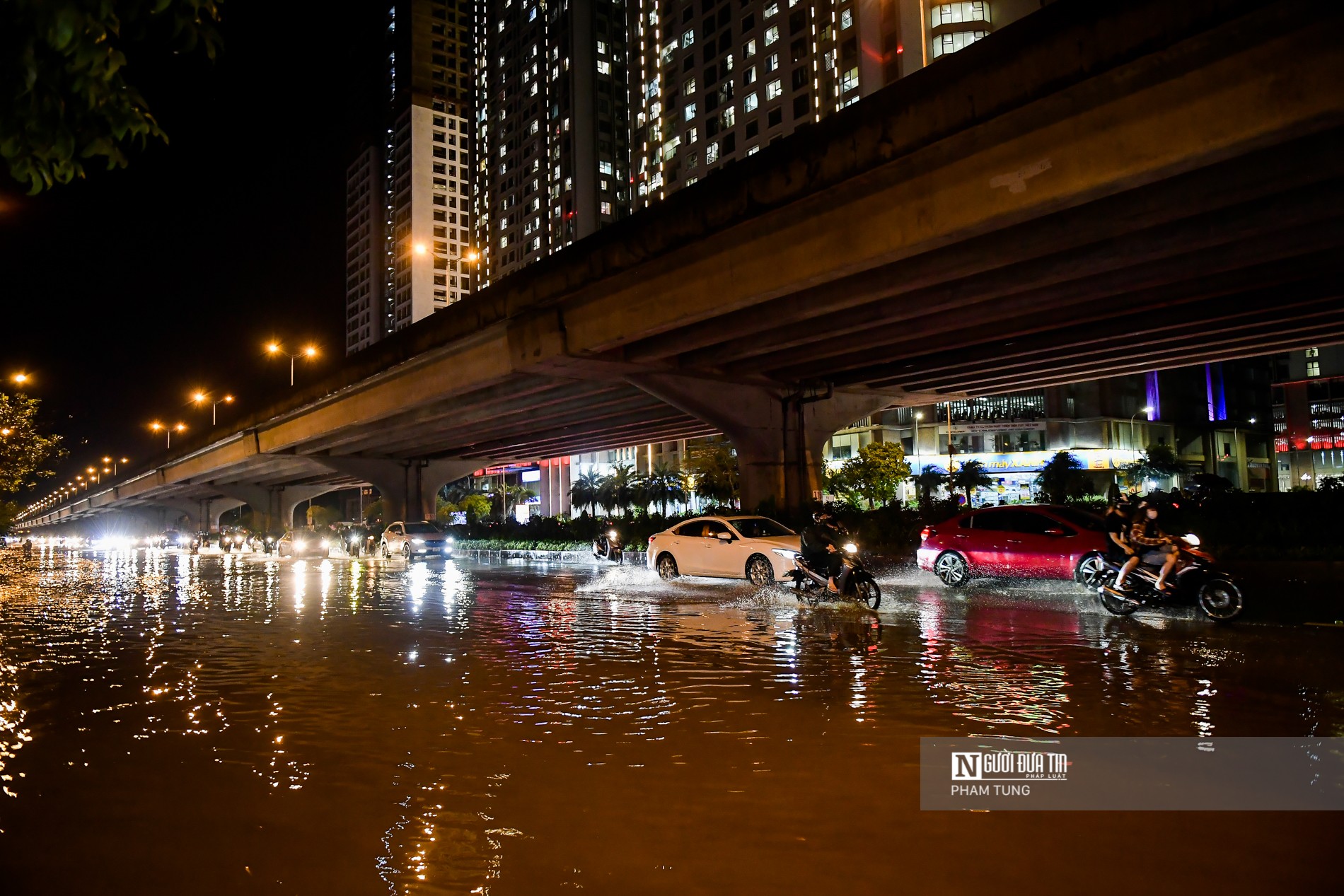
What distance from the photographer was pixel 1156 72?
37.7ft

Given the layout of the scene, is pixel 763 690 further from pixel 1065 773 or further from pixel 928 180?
A: pixel 928 180

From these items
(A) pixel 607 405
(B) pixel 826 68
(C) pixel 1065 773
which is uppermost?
(B) pixel 826 68

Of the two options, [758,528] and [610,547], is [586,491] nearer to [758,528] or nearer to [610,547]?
[610,547]

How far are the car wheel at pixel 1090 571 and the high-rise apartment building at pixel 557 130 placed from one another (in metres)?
110

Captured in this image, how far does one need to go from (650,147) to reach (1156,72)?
101893 millimetres

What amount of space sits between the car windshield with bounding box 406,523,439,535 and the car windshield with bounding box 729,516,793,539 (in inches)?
747

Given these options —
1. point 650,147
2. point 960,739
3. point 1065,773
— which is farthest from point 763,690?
point 650,147

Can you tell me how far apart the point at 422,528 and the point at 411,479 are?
83.1 feet

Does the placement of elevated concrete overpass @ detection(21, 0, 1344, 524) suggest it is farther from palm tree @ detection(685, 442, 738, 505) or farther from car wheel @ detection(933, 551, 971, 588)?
palm tree @ detection(685, 442, 738, 505)

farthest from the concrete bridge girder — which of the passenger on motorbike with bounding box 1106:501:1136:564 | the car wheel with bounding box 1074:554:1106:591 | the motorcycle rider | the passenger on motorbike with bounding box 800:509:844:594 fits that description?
the motorcycle rider

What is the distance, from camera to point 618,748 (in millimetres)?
6516

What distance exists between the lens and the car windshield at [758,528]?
19.7 meters

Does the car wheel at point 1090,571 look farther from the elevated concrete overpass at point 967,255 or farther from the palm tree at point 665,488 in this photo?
the palm tree at point 665,488

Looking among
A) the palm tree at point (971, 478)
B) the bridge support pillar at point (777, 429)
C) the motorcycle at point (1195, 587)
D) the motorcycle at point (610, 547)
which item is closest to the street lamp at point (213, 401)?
the motorcycle at point (610, 547)
